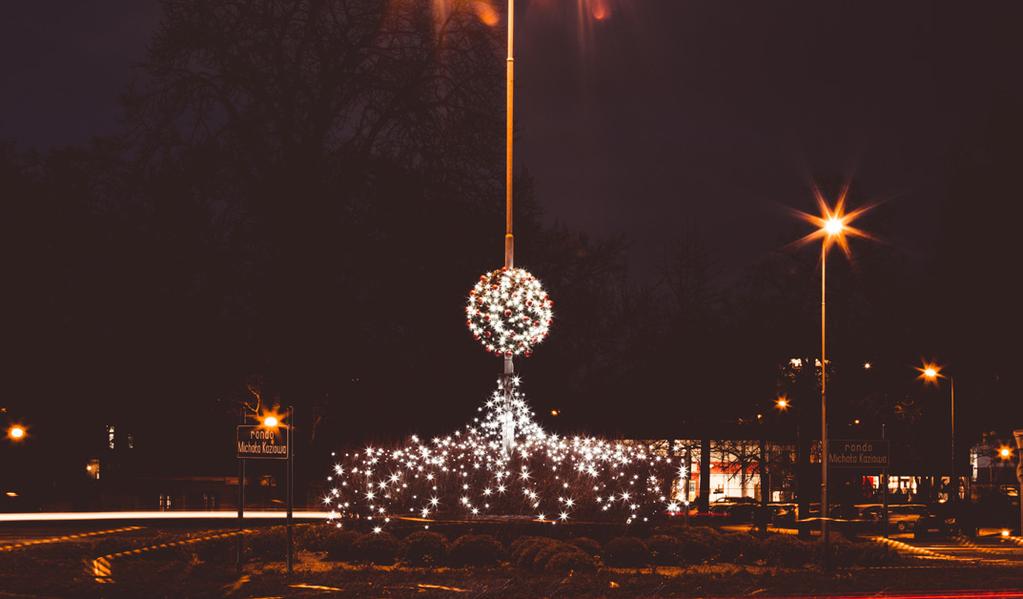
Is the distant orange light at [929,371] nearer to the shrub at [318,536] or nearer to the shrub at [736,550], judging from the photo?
the shrub at [736,550]

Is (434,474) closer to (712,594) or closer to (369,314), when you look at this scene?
(712,594)

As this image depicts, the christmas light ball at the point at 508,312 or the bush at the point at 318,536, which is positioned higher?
the christmas light ball at the point at 508,312

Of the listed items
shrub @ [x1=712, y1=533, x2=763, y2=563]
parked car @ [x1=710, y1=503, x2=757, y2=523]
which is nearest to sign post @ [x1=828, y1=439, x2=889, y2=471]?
shrub @ [x1=712, y1=533, x2=763, y2=563]

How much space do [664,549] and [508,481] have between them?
304 cm

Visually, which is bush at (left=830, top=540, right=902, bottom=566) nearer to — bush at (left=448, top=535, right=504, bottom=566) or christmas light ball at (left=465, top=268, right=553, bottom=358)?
bush at (left=448, top=535, right=504, bottom=566)

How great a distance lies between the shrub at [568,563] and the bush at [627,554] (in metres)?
1.18

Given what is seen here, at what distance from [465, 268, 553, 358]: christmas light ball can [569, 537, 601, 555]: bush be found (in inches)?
155

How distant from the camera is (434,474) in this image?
22328 millimetres

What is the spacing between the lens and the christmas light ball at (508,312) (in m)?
23.0

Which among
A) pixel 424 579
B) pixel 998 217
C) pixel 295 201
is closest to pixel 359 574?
pixel 424 579

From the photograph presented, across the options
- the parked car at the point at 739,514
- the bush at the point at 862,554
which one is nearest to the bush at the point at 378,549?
the bush at the point at 862,554

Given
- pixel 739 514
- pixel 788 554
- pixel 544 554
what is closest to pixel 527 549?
pixel 544 554

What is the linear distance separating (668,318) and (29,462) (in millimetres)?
28184

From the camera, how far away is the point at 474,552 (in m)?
19.7
